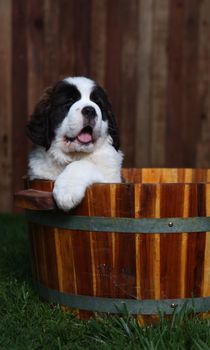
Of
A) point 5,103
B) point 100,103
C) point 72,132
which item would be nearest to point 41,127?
point 72,132

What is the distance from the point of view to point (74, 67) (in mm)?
5477

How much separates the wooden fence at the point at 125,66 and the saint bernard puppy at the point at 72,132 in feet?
7.26

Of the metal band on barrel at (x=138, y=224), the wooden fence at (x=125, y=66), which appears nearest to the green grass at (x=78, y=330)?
the metal band on barrel at (x=138, y=224)

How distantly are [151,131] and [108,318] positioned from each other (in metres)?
3.10

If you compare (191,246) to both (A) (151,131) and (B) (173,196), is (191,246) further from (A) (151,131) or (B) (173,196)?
(A) (151,131)

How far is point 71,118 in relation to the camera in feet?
9.91

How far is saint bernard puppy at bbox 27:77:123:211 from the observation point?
3.04 metres

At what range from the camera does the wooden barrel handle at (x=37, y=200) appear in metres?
2.74

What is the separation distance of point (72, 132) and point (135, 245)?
2.32 feet

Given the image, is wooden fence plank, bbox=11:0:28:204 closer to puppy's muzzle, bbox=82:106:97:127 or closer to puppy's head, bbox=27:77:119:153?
puppy's head, bbox=27:77:119:153

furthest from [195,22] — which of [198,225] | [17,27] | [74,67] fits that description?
[198,225]

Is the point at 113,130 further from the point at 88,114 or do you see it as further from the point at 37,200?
the point at 37,200

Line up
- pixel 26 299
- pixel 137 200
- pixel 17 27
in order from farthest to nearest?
1. pixel 17 27
2. pixel 26 299
3. pixel 137 200

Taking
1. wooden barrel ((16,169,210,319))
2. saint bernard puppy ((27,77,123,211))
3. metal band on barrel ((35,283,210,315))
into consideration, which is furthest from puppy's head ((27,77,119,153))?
metal band on barrel ((35,283,210,315))
